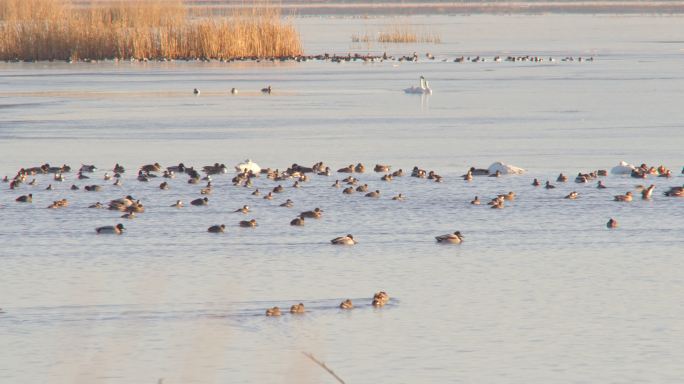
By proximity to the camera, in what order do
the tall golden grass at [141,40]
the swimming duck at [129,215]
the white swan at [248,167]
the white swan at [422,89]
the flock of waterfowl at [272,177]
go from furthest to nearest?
the tall golden grass at [141,40], the white swan at [422,89], the white swan at [248,167], the flock of waterfowl at [272,177], the swimming duck at [129,215]

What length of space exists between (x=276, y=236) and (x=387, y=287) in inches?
136

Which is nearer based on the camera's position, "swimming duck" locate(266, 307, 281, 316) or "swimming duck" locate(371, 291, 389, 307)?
"swimming duck" locate(266, 307, 281, 316)

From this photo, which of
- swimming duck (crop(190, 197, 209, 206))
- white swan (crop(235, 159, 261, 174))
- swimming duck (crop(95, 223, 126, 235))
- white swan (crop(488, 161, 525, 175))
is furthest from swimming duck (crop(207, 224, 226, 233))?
white swan (crop(488, 161, 525, 175))

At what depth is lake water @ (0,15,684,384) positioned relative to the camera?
33.8 ft

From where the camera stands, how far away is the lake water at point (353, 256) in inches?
406

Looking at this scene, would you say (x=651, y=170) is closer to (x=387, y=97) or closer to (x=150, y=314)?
(x=150, y=314)

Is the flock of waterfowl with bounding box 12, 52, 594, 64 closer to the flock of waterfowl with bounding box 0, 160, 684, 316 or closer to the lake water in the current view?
the lake water

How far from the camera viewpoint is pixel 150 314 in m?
11.9

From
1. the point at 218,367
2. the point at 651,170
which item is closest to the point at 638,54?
the point at 651,170

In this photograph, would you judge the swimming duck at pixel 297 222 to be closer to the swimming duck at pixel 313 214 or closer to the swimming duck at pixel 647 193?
the swimming duck at pixel 313 214

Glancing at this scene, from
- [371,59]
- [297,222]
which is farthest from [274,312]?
[371,59]

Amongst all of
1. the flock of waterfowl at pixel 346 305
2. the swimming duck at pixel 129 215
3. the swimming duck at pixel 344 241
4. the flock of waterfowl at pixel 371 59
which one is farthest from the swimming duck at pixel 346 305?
the flock of waterfowl at pixel 371 59

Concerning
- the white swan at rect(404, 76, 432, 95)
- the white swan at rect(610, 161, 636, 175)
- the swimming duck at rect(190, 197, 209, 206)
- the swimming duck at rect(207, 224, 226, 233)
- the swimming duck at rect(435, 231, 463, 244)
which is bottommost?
the swimming duck at rect(435, 231, 463, 244)

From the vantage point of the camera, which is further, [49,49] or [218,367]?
[49,49]
